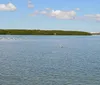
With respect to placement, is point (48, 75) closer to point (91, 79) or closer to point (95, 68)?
point (91, 79)

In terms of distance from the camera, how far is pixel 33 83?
2820 cm

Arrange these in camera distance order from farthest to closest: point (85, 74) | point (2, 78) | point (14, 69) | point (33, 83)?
point (14, 69) → point (85, 74) → point (2, 78) → point (33, 83)

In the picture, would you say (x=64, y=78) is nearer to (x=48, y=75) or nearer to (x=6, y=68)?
(x=48, y=75)

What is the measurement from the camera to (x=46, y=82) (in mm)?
28562

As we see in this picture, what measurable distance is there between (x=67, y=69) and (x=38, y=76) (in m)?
6.02

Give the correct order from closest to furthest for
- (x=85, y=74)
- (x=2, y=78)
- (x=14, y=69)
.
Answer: (x=2, y=78), (x=85, y=74), (x=14, y=69)

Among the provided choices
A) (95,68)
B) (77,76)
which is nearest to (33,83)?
(77,76)

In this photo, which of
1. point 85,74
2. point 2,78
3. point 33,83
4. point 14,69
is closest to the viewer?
point 33,83

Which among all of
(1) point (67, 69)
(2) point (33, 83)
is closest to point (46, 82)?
(2) point (33, 83)

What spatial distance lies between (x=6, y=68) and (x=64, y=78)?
991 centimetres

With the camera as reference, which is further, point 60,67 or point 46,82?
point 60,67

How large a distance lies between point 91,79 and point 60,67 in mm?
8769

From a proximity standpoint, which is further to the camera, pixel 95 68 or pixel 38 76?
pixel 95 68

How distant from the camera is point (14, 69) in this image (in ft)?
119
